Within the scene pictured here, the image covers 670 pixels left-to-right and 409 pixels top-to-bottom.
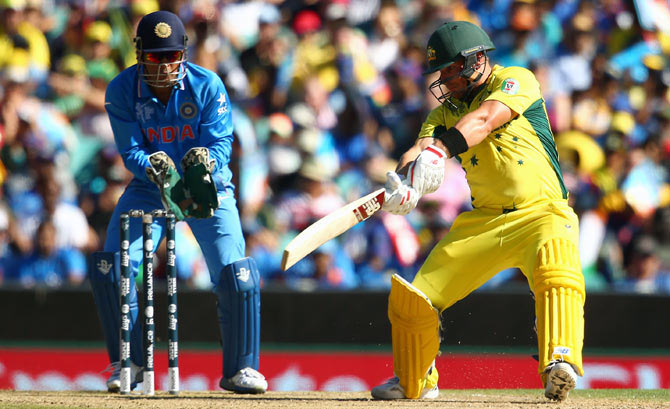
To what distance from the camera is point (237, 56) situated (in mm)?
10664

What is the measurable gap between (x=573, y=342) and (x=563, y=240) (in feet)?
1.80

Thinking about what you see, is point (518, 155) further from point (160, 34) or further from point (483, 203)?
point (160, 34)

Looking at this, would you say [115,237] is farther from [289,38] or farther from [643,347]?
[289,38]

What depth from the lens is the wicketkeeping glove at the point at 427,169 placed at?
5.17m

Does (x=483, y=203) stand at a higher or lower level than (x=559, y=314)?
higher

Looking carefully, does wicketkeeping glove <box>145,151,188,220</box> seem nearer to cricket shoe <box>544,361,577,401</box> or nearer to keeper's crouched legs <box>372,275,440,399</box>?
keeper's crouched legs <box>372,275,440,399</box>

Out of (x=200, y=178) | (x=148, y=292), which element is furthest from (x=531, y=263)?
(x=148, y=292)

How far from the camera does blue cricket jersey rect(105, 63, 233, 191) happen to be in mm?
5988

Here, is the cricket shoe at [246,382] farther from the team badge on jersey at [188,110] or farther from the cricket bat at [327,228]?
the team badge on jersey at [188,110]

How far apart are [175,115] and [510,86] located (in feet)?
6.53

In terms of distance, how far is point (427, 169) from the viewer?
5.16 meters

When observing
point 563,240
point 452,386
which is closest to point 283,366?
point 452,386

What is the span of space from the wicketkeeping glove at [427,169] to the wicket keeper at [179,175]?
1.29 m

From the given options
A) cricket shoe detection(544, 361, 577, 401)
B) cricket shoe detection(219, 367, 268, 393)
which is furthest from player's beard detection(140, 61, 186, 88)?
cricket shoe detection(544, 361, 577, 401)
